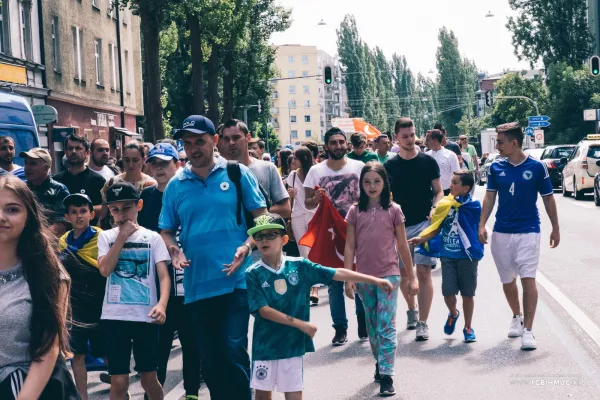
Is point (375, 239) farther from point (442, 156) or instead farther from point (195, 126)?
point (442, 156)

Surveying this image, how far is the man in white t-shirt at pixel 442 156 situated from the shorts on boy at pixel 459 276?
4.34 m

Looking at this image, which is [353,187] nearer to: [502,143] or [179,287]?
[502,143]

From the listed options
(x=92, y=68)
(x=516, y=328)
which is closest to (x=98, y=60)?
(x=92, y=68)

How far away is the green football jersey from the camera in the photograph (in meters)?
5.68

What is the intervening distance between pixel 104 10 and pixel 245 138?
31.7 metres

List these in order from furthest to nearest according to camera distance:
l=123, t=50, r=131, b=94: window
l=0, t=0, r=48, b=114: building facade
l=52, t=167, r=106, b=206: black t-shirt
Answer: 1. l=123, t=50, r=131, b=94: window
2. l=0, t=0, r=48, b=114: building facade
3. l=52, t=167, r=106, b=206: black t-shirt

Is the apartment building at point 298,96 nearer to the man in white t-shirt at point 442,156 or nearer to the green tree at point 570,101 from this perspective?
the green tree at point 570,101

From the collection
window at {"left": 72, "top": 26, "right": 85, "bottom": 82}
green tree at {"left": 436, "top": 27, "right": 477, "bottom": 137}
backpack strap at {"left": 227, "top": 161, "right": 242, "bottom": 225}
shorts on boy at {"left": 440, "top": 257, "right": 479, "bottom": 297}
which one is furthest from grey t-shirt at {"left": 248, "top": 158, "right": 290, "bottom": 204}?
green tree at {"left": 436, "top": 27, "right": 477, "bottom": 137}

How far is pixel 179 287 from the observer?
285 inches

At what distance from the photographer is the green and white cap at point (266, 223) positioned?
5.60 meters

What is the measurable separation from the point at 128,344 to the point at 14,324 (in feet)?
9.04

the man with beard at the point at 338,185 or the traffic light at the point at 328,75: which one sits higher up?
the traffic light at the point at 328,75

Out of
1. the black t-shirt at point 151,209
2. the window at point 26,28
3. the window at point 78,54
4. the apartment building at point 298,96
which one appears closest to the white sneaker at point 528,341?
the black t-shirt at point 151,209

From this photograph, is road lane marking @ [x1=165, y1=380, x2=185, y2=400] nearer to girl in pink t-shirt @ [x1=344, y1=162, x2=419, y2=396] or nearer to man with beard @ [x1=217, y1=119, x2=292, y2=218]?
girl in pink t-shirt @ [x1=344, y1=162, x2=419, y2=396]
